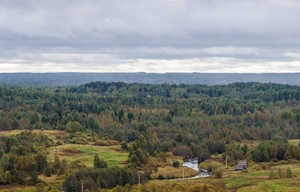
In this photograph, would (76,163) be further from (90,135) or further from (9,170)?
(90,135)

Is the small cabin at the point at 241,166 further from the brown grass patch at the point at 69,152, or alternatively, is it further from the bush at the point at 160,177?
the brown grass patch at the point at 69,152

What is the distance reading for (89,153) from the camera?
140125 millimetres

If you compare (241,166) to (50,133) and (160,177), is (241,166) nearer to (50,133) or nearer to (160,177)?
(160,177)

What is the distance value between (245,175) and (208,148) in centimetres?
5135

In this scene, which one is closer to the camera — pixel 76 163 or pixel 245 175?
pixel 245 175

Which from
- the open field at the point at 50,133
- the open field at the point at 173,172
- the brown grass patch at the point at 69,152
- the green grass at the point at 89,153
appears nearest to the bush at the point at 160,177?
the open field at the point at 173,172

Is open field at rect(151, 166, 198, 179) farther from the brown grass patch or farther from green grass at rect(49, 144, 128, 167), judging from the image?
the brown grass patch

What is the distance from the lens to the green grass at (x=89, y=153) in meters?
128

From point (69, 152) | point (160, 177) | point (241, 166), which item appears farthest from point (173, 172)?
point (69, 152)

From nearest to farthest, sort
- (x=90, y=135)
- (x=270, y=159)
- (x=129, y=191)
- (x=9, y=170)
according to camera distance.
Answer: (x=129, y=191) < (x=9, y=170) < (x=270, y=159) < (x=90, y=135)

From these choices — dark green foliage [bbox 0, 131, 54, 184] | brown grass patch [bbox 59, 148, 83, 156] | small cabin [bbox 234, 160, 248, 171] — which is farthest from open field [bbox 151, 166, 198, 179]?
brown grass patch [bbox 59, 148, 83, 156]

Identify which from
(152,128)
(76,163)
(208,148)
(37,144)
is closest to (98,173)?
(76,163)

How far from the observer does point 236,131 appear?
182 meters

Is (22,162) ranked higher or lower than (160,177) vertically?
higher
